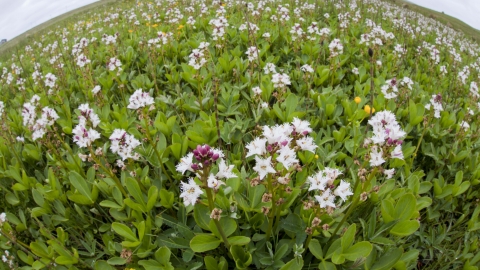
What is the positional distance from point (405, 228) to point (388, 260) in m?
0.25

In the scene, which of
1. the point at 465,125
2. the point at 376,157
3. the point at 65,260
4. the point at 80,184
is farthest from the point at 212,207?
the point at 465,125

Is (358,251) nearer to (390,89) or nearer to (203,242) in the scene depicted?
(203,242)

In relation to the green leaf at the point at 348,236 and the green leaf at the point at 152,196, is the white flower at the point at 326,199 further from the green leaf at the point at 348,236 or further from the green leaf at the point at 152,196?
the green leaf at the point at 152,196

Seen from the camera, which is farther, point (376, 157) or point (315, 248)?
point (315, 248)

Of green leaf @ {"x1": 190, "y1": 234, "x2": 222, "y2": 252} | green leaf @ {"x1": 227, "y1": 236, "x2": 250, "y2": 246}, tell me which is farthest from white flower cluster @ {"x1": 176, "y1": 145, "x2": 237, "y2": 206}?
green leaf @ {"x1": 227, "y1": 236, "x2": 250, "y2": 246}

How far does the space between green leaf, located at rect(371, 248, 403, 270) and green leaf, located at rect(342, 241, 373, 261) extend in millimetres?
240

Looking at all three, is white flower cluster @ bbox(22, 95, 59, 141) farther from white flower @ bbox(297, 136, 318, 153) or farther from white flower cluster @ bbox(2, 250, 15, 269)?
white flower @ bbox(297, 136, 318, 153)

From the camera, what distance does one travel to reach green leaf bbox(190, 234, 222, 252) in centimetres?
215

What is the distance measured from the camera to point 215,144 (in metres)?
3.28

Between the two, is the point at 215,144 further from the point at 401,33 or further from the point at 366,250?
the point at 401,33

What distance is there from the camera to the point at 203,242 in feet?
7.18

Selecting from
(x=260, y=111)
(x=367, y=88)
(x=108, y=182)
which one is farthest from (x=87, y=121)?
(x=367, y=88)

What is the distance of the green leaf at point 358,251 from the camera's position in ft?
6.81

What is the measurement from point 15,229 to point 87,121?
1.23m
